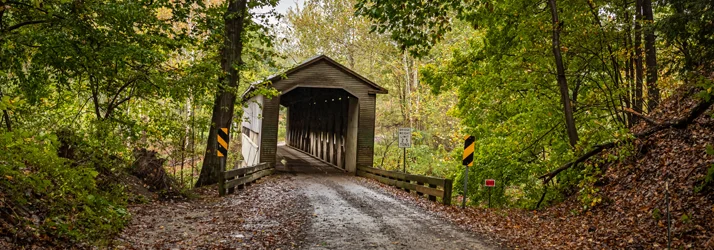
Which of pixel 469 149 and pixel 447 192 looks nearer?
pixel 469 149

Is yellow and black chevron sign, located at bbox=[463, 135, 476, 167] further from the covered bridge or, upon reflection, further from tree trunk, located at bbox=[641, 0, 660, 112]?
the covered bridge

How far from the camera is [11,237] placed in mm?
4203

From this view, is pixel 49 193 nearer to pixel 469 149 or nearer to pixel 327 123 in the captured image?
pixel 469 149

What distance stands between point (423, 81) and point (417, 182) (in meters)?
3.12

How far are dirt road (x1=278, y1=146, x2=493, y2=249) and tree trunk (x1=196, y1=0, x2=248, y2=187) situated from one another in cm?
316

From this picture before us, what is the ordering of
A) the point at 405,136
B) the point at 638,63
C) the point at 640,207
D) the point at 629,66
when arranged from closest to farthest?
the point at 640,207
the point at 638,63
the point at 629,66
the point at 405,136

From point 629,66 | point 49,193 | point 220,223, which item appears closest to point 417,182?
point 629,66

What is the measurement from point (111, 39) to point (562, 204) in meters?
8.26

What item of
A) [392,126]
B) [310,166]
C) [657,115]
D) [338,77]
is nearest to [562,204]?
[657,115]

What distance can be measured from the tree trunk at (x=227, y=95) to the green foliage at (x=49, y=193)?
727cm

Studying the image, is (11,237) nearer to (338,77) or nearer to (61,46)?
(61,46)

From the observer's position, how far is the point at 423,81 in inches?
553

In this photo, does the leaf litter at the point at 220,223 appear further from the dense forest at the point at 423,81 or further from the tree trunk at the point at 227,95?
the tree trunk at the point at 227,95

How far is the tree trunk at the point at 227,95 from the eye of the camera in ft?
43.6
